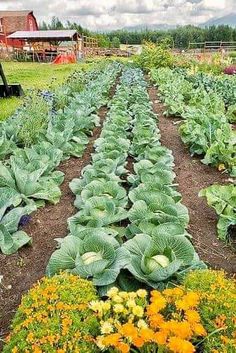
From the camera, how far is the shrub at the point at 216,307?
1.93 metres

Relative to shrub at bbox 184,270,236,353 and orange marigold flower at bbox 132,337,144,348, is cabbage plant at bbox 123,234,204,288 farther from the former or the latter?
orange marigold flower at bbox 132,337,144,348

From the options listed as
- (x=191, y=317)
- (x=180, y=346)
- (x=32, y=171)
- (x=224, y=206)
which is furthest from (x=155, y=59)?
(x=180, y=346)

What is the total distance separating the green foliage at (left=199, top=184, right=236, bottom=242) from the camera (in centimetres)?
367

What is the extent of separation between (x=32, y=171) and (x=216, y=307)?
2.73 meters

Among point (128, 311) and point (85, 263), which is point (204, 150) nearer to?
point (85, 263)

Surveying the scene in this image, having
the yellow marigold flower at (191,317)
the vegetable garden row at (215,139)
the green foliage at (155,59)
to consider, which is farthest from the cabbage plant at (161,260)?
the green foliage at (155,59)

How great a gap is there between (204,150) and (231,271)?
277cm

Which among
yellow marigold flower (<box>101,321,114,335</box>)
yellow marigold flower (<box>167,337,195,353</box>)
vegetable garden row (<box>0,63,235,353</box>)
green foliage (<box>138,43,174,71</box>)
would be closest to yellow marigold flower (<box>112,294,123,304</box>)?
vegetable garden row (<box>0,63,235,353</box>)

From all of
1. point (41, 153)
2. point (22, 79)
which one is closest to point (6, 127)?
point (41, 153)

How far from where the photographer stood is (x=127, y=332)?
1.75m

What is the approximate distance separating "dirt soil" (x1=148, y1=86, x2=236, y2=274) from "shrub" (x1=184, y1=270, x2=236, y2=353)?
0.88 m

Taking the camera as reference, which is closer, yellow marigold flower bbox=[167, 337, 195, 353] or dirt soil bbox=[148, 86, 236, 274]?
yellow marigold flower bbox=[167, 337, 195, 353]

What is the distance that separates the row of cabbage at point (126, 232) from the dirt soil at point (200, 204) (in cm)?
25

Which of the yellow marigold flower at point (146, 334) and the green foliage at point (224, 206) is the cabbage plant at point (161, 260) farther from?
the green foliage at point (224, 206)
